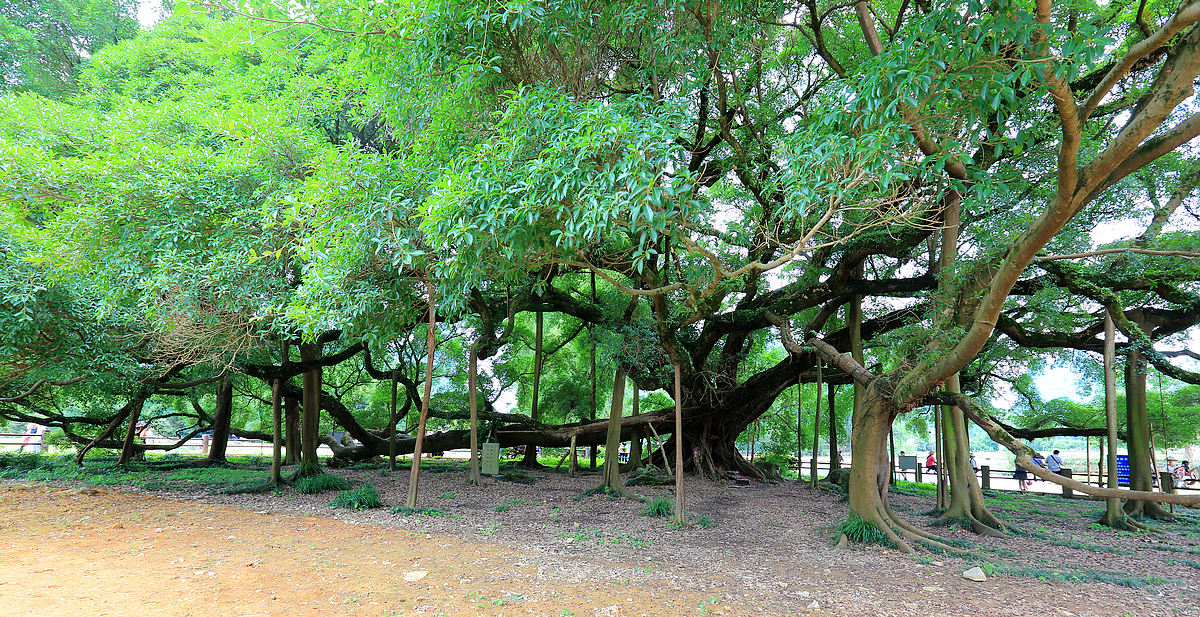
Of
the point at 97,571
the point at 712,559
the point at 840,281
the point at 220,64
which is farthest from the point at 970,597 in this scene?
the point at 220,64

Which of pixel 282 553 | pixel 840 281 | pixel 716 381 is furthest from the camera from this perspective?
pixel 716 381

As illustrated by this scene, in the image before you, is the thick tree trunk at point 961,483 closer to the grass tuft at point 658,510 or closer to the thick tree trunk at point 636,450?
the grass tuft at point 658,510

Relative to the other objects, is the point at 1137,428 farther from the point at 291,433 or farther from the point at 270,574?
the point at 291,433

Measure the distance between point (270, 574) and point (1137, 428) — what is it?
1074 centimetres

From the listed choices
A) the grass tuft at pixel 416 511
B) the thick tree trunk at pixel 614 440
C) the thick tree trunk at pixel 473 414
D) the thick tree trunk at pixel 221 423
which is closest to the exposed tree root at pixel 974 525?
the thick tree trunk at pixel 614 440

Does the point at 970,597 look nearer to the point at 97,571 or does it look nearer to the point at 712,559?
the point at 712,559

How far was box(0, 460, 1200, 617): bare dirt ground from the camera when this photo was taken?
4.29 metres

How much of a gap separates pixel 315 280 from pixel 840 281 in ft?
23.3

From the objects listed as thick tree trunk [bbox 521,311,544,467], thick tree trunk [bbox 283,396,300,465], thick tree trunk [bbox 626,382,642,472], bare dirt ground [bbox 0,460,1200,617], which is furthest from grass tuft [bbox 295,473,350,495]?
thick tree trunk [bbox 626,382,642,472]

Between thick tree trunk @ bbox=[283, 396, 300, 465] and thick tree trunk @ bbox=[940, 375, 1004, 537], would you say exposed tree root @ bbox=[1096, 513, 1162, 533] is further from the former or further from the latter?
thick tree trunk @ bbox=[283, 396, 300, 465]

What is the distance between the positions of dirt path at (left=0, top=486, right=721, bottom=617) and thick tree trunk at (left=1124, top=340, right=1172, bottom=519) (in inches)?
306

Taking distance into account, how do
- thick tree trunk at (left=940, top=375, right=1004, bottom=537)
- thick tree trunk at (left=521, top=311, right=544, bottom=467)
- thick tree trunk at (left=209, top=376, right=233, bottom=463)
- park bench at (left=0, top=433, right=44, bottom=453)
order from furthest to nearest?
park bench at (left=0, top=433, right=44, bottom=453)
thick tree trunk at (left=209, top=376, right=233, bottom=463)
thick tree trunk at (left=521, top=311, right=544, bottom=467)
thick tree trunk at (left=940, top=375, right=1004, bottom=537)

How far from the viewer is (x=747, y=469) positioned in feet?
42.5

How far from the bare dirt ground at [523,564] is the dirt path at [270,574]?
0.02 m
